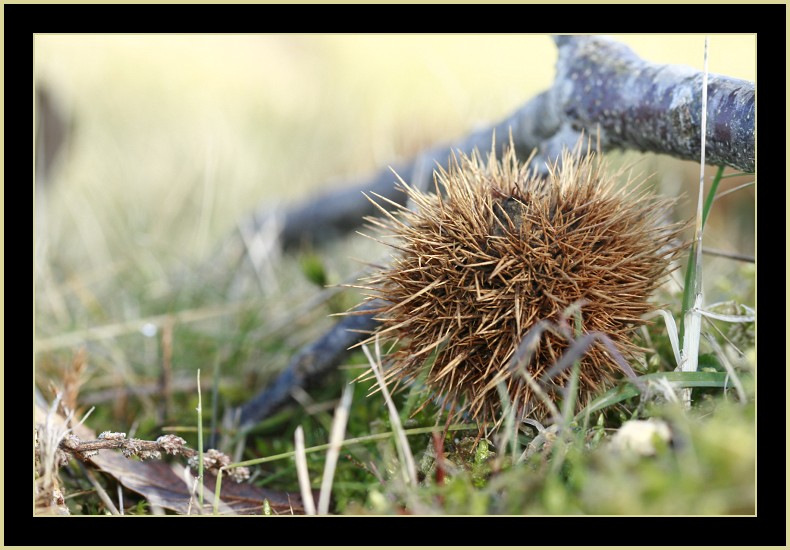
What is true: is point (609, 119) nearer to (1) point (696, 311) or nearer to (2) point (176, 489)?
(1) point (696, 311)

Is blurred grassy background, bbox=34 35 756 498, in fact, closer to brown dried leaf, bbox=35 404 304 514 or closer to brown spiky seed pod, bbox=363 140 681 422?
brown dried leaf, bbox=35 404 304 514

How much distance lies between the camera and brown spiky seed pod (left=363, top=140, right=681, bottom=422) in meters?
1.16

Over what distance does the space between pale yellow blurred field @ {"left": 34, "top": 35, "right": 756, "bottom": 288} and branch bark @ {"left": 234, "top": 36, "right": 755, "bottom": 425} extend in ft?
3.65

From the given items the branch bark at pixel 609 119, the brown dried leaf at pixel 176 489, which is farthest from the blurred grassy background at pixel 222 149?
the brown dried leaf at pixel 176 489

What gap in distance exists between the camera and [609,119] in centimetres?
155

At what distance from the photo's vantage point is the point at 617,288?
3.90 feet

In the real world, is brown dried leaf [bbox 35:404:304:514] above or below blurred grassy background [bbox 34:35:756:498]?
below

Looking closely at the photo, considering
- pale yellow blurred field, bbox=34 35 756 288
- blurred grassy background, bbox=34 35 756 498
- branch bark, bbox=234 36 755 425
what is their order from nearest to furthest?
branch bark, bbox=234 36 755 425
blurred grassy background, bbox=34 35 756 498
pale yellow blurred field, bbox=34 35 756 288

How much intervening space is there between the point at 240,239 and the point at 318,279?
1405mm

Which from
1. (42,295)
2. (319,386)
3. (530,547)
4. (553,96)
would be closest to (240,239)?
(42,295)

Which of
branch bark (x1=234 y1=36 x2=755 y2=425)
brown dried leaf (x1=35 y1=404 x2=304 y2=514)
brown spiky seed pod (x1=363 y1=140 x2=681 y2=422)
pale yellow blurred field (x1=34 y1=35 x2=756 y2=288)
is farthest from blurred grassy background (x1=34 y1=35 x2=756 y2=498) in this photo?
brown spiky seed pod (x1=363 y1=140 x2=681 y2=422)

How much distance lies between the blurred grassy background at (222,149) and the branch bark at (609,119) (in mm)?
207

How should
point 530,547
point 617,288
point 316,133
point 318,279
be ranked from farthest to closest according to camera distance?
1. point 316,133
2. point 318,279
3. point 617,288
4. point 530,547

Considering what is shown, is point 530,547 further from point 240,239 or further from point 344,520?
point 240,239
